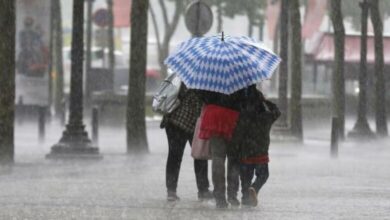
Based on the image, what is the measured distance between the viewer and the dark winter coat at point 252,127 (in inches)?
637

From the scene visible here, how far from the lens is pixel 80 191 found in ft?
63.2

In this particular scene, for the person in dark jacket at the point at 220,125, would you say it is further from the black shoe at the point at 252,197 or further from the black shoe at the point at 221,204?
the black shoe at the point at 252,197

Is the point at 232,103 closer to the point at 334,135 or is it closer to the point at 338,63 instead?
the point at 334,135

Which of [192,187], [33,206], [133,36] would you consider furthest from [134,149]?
[33,206]

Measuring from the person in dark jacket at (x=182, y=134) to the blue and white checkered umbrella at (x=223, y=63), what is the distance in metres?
0.86

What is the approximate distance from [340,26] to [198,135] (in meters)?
23.6

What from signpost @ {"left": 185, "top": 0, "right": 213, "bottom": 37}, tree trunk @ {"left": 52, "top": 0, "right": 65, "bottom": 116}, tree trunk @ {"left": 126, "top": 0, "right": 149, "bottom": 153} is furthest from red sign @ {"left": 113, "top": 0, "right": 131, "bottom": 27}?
tree trunk @ {"left": 126, "top": 0, "right": 149, "bottom": 153}

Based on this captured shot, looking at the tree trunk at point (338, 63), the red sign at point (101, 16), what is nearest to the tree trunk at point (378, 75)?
the tree trunk at point (338, 63)

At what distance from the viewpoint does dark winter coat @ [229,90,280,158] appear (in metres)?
16.2

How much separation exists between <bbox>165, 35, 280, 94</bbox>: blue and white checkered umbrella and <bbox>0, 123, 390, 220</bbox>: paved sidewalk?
139cm

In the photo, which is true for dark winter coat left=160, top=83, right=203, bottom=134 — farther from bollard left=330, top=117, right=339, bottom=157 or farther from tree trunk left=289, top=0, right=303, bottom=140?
tree trunk left=289, top=0, right=303, bottom=140

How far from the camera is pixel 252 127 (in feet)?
53.3

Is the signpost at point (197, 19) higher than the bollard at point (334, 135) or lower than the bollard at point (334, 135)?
higher

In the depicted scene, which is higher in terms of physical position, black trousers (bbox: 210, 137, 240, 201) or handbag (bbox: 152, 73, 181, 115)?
handbag (bbox: 152, 73, 181, 115)
